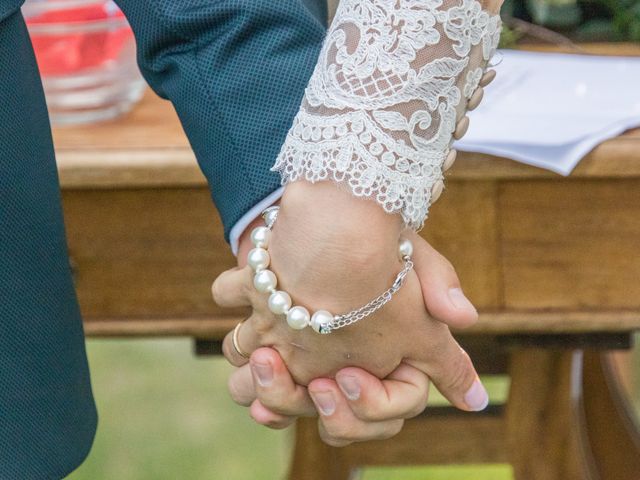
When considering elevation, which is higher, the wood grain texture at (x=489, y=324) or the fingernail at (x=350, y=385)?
the fingernail at (x=350, y=385)

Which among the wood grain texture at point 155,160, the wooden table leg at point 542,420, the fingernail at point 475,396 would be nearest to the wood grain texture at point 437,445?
the wooden table leg at point 542,420

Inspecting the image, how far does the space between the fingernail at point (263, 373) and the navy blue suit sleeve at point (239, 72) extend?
0.12 metres

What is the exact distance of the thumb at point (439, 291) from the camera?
0.84 meters

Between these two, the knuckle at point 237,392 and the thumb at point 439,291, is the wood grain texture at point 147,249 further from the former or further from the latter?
the thumb at point 439,291

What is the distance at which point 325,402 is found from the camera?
87 centimetres

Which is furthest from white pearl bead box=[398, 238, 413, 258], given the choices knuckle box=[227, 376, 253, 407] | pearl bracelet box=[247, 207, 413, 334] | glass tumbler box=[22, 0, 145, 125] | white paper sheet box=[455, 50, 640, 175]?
glass tumbler box=[22, 0, 145, 125]

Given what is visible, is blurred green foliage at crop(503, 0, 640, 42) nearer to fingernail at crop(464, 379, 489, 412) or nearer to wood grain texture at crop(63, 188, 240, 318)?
wood grain texture at crop(63, 188, 240, 318)

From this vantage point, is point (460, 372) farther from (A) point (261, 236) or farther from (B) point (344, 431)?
(A) point (261, 236)

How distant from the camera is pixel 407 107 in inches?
30.6

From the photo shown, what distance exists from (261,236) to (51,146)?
20cm

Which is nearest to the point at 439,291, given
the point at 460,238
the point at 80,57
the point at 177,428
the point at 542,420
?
the point at 460,238

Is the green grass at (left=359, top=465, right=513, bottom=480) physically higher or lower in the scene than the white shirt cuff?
lower

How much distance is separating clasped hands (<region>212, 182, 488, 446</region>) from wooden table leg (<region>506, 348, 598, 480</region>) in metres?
0.73

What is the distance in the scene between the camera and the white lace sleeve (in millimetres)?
771
